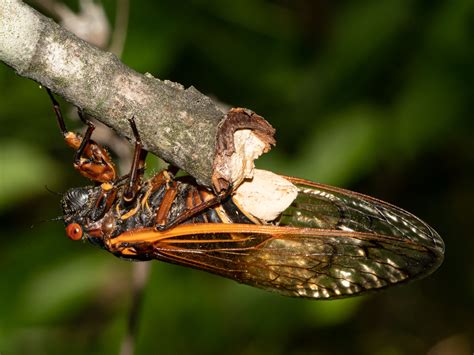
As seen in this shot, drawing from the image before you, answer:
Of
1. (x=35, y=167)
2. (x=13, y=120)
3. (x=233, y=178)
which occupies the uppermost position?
(x=13, y=120)

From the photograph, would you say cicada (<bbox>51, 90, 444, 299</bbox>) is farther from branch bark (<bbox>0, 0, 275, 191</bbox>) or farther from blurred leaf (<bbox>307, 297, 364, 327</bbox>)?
blurred leaf (<bbox>307, 297, 364, 327</bbox>)

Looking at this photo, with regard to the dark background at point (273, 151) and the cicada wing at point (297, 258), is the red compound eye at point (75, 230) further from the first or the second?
the dark background at point (273, 151)

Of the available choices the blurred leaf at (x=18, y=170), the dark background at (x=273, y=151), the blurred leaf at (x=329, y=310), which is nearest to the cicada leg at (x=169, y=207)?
the dark background at (x=273, y=151)

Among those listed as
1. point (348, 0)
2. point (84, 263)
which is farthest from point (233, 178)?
point (348, 0)

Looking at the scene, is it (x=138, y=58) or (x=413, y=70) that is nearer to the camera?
(x=138, y=58)

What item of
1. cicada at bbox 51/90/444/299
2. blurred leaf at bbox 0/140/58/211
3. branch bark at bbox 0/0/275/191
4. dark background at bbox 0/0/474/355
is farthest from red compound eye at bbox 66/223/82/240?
blurred leaf at bbox 0/140/58/211

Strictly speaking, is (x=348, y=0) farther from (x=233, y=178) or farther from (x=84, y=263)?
(x=233, y=178)
